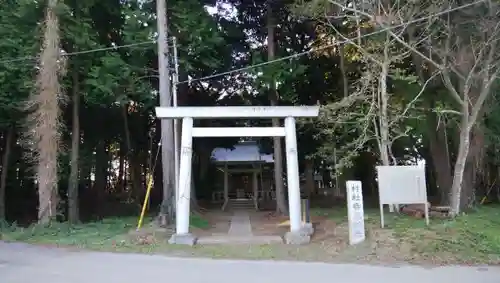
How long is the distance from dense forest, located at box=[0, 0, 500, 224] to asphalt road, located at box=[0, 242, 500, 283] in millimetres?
5379

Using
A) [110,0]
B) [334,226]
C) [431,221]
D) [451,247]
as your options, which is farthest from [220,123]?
[451,247]

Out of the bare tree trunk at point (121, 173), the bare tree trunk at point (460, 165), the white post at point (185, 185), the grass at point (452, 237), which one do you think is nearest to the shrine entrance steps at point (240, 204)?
the bare tree trunk at point (121, 173)

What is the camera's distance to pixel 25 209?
27.5m

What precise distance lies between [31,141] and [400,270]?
12363 mm

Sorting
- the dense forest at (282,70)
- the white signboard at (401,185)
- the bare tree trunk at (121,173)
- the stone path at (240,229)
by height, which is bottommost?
the stone path at (240,229)

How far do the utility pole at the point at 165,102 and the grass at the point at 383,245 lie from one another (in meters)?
2.54

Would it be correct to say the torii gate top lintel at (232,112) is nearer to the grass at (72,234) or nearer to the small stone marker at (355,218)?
the small stone marker at (355,218)

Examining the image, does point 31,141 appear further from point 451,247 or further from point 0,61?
point 451,247

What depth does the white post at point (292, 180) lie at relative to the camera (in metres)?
11.5

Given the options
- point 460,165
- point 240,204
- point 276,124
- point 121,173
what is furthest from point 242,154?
point 460,165

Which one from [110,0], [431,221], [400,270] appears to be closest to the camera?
[400,270]

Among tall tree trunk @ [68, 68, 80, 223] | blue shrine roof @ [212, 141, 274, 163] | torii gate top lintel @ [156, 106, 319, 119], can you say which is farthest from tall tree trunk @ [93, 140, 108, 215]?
torii gate top lintel @ [156, 106, 319, 119]

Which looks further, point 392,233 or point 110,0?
point 110,0

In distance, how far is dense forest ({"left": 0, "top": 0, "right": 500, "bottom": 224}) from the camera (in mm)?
12992
